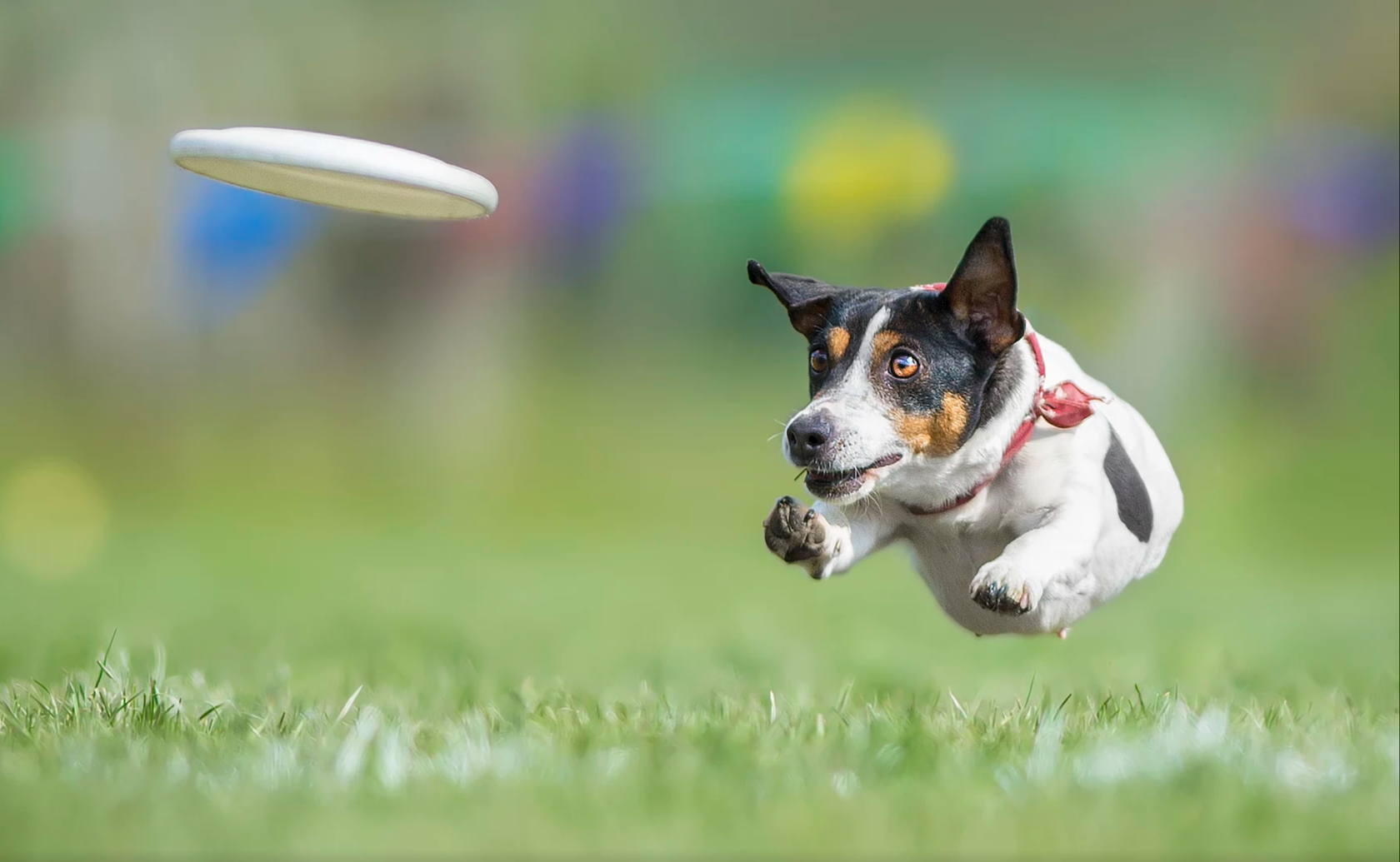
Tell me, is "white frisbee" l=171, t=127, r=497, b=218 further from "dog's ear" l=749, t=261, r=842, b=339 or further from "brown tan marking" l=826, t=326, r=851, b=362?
"brown tan marking" l=826, t=326, r=851, b=362

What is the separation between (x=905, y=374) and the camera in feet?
9.37

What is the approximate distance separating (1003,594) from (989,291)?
2.02ft

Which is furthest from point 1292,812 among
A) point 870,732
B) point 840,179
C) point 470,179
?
point 840,179

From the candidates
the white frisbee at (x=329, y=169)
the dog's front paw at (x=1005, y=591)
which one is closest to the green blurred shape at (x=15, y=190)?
the white frisbee at (x=329, y=169)

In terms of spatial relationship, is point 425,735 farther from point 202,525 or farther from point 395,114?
point 395,114

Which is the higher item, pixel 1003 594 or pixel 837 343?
pixel 837 343

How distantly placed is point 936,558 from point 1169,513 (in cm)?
58

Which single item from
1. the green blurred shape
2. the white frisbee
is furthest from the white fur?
the green blurred shape

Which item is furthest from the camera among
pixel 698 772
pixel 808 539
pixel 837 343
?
pixel 837 343

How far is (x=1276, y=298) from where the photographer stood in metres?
10.1

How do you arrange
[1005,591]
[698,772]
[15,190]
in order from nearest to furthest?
[698,772] < [1005,591] < [15,190]

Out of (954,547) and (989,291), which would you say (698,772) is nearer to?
(954,547)

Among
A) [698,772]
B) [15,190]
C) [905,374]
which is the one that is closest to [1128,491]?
[905,374]

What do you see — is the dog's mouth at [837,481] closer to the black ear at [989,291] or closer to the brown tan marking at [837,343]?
the brown tan marking at [837,343]
